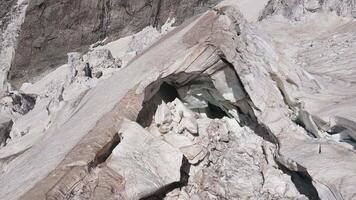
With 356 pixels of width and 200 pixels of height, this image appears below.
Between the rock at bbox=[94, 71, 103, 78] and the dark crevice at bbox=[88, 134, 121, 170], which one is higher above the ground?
the dark crevice at bbox=[88, 134, 121, 170]

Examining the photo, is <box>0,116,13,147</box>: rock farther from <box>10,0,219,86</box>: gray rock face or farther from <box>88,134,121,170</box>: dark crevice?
<box>10,0,219,86</box>: gray rock face

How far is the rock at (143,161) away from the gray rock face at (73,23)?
34.6 ft

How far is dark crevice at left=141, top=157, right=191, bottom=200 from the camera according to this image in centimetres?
422

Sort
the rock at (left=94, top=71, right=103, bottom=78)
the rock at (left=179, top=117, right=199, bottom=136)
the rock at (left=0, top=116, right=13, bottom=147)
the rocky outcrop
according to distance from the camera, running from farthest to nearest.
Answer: the rock at (left=94, top=71, right=103, bottom=78) < the rock at (left=0, top=116, right=13, bottom=147) < the rock at (left=179, top=117, right=199, bottom=136) < the rocky outcrop

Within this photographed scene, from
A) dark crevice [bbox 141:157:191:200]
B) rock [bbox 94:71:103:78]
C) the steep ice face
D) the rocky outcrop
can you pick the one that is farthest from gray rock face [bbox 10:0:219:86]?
dark crevice [bbox 141:157:191:200]

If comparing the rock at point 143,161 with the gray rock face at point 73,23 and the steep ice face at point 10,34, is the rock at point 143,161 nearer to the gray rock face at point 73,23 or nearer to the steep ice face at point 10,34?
the gray rock face at point 73,23

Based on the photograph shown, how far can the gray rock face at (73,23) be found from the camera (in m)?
14.8

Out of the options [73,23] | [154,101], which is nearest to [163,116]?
[154,101]

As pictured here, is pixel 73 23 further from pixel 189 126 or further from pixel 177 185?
pixel 177 185

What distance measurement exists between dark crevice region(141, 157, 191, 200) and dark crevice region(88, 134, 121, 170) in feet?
1.45

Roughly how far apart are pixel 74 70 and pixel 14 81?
6926 mm

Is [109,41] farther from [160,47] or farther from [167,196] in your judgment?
[167,196]

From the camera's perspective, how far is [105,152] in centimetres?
437

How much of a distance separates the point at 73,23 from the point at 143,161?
1132 cm
